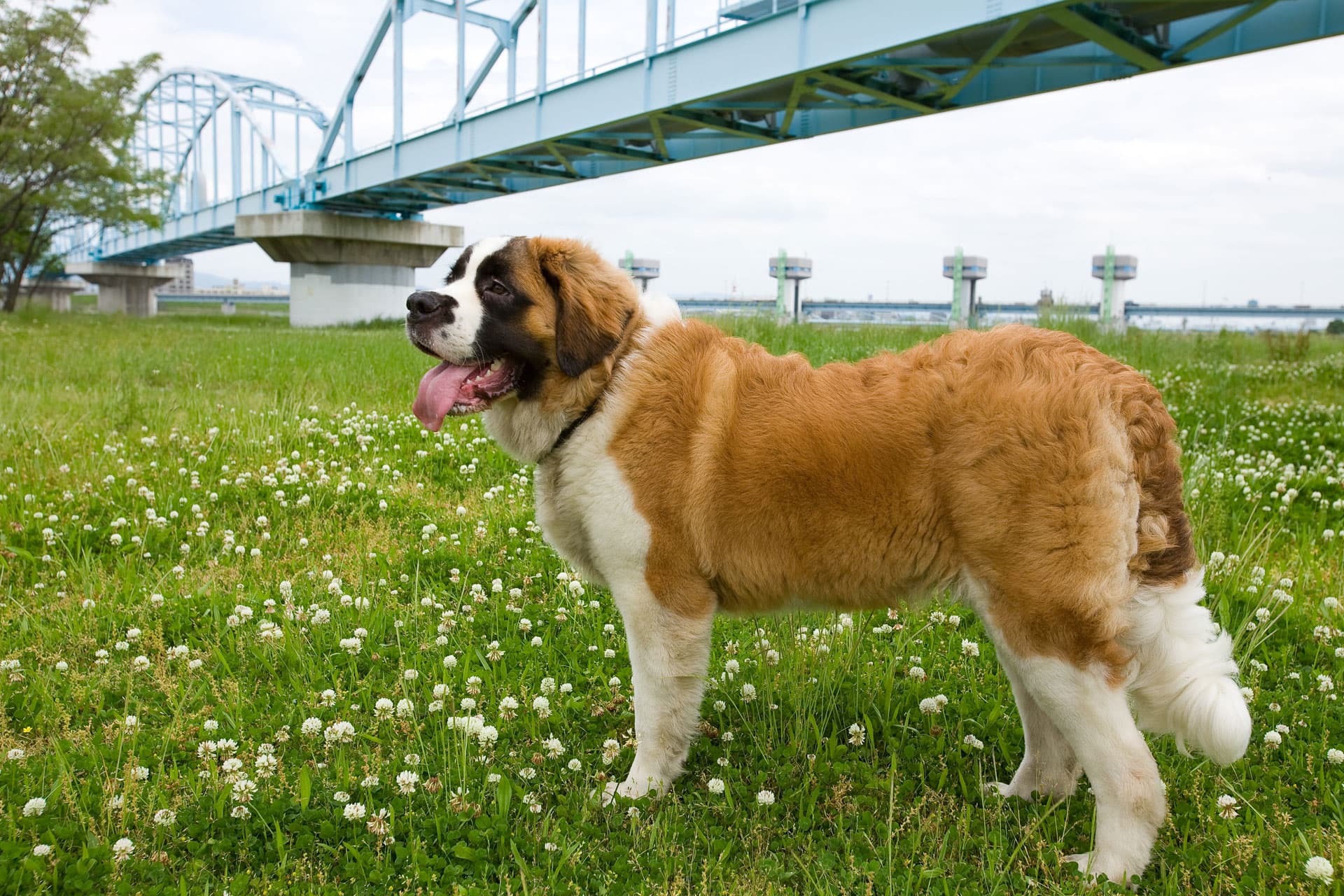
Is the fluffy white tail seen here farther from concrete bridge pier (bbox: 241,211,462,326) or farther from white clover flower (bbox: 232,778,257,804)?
concrete bridge pier (bbox: 241,211,462,326)

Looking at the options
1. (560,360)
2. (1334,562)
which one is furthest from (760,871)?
(1334,562)

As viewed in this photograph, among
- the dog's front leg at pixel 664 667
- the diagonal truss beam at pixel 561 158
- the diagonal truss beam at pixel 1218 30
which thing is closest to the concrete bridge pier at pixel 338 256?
the diagonal truss beam at pixel 561 158

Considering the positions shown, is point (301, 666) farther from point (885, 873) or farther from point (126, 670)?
point (885, 873)

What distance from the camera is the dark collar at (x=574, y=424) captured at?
3350mm

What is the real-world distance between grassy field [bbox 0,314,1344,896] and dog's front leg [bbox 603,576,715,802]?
5.5 inches

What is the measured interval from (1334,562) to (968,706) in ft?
9.91

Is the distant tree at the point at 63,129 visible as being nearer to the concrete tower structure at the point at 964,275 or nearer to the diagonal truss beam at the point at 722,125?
the diagonal truss beam at the point at 722,125

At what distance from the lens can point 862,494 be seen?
115 inches

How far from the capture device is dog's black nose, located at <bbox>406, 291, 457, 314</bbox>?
125 inches

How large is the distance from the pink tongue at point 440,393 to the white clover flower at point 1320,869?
10.4 ft

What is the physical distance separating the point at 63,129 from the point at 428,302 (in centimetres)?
3979

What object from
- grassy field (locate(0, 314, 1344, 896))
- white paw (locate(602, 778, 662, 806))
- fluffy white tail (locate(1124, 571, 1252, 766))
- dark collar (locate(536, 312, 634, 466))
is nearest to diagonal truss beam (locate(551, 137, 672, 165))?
grassy field (locate(0, 314, 1344, 896))

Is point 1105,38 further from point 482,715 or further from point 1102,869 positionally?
point 482,715

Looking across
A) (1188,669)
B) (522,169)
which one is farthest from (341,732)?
(522,169)
